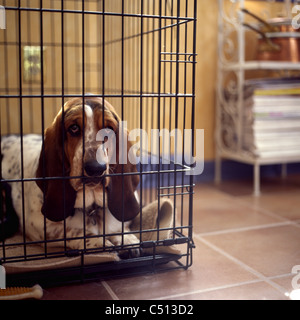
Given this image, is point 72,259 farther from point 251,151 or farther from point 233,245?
point 251,151

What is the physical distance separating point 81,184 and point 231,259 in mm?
684

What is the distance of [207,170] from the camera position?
3367 mm

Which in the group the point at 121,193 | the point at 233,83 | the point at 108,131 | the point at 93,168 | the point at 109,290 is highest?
the point at 233,83

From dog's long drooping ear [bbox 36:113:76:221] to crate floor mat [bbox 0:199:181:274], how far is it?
0.51 feet

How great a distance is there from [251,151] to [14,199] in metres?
1.61

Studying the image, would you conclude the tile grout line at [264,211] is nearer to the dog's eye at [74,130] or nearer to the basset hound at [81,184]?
the basset hound at [81,184]

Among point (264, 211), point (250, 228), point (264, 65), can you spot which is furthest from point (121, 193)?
point (264, 65)

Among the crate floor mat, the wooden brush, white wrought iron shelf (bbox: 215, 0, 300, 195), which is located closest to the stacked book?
white wrought iron shelf (bbox: 215, 0, 300, 195)

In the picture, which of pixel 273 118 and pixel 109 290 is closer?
pixel 109 290

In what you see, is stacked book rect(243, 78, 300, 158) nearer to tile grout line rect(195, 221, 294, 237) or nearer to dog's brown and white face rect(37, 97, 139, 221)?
tile grout line rect(195, 221, 294, 237)

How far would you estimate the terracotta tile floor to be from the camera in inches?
61.4

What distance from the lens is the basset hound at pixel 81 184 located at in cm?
161

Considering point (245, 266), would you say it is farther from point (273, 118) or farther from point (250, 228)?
point (273, 118)

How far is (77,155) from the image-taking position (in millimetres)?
1646
